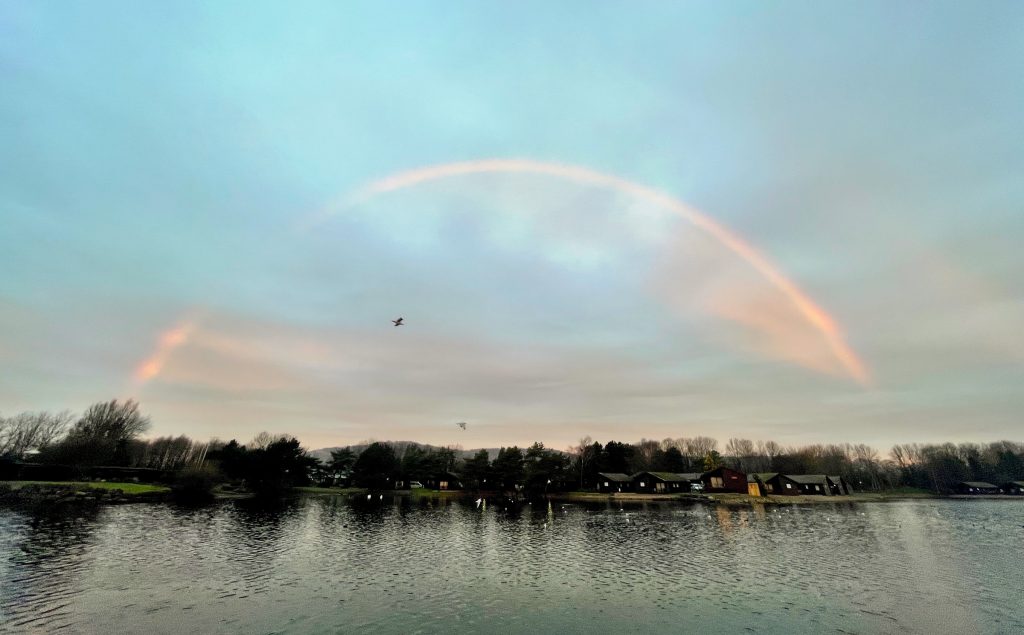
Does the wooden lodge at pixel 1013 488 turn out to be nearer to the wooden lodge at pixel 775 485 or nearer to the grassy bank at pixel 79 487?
the wooden lodge at pixel 775 485

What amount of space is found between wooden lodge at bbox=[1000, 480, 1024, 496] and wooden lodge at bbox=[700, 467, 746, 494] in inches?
4767

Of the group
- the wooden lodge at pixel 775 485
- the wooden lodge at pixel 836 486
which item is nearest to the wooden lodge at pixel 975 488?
the wooden lodge at pixel 836 486

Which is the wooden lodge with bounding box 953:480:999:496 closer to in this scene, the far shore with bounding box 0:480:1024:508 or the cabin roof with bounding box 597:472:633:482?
the far shore with bounding box 0:480:1024:508

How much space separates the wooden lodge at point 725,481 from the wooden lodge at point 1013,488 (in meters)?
121

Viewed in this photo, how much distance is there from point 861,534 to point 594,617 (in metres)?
49.1

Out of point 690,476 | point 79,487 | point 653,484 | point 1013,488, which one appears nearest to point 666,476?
point 653,484

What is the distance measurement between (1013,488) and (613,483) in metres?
154

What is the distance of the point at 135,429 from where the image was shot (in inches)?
5098

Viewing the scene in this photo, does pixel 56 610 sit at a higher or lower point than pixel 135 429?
lower

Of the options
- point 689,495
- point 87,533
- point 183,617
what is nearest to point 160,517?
point 87,533

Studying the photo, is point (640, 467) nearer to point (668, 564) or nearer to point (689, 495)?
point (689, 495)

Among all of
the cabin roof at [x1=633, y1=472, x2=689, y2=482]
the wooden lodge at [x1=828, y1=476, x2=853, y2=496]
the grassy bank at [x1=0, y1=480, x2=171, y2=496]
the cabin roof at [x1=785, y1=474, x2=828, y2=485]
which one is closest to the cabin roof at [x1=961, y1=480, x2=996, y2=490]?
the wooden lodge at [x1=828, y1=476, x2=853, y2=496]

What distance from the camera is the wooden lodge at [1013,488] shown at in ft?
526

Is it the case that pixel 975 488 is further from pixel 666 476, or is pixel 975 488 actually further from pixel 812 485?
pixel 666 476
